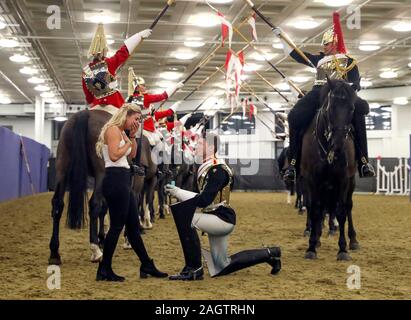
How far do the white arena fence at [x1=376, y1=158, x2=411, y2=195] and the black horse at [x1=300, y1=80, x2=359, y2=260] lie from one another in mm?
22287

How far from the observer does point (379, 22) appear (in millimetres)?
17500

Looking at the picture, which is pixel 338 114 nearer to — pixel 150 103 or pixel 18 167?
pixel 150 103

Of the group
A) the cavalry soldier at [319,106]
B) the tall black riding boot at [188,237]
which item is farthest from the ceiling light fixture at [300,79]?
the tall black riding boot at [188,237]

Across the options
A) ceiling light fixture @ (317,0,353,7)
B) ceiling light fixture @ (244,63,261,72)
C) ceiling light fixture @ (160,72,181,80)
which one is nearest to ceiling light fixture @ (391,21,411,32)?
ceiling light fixture @ (317,0,353,7)

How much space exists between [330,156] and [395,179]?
77.3ft

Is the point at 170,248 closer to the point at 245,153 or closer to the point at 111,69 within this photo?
the point at 111,69

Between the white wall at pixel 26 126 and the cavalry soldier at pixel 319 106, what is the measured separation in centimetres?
3372

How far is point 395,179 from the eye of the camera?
28.4 metres

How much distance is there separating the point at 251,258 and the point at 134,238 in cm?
117

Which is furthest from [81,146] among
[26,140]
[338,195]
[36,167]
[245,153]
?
[245,153]

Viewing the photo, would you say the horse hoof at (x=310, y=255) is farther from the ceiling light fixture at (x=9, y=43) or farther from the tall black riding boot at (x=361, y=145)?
the ceiling light fixture at (x=9, y=43)

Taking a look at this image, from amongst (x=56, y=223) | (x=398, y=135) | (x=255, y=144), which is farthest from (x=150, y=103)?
(x=255, y=144)

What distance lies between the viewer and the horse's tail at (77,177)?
593cm

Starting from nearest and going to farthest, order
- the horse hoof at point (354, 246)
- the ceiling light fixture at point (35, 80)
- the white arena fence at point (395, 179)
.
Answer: the horse hoof at point (354, 246), the ceiling light fixture at point (35, 80), the white arena fence at point (395, 179)
